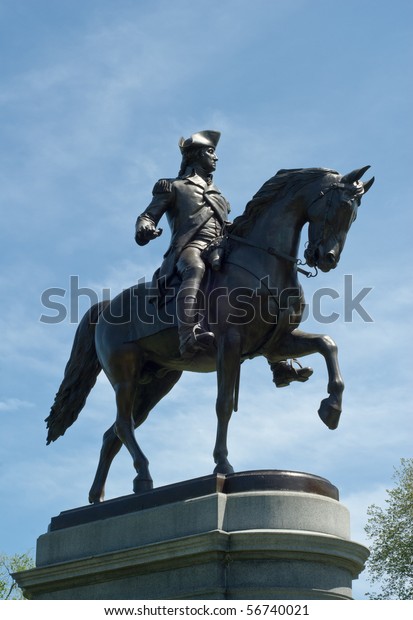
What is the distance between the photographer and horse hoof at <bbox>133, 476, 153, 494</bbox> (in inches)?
492

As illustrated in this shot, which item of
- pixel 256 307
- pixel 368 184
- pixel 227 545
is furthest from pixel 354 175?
pixel 227 545

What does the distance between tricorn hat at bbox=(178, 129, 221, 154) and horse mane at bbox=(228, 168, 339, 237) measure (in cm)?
149

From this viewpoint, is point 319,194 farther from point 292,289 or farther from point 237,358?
point 237,358

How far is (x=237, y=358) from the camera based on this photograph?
1180 centimetres

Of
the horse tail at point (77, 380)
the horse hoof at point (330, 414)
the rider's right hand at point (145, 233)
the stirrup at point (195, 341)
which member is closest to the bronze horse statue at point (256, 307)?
the horse hoof at point (330, 414)

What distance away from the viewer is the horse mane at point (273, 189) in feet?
40.0

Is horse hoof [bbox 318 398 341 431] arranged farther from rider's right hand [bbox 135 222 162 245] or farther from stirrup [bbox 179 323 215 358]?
rider's right hand [bbox 135 222 162 245]

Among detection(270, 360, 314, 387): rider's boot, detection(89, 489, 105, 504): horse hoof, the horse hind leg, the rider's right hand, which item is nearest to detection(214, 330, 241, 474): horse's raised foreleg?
detection(270, 360, 314, 387): rider's boot

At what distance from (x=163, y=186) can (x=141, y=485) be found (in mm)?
3602

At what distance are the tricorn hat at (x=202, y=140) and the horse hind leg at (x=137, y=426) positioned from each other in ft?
9.35

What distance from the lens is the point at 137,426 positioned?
13844 millimetres

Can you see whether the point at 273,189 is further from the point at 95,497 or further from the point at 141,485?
the point at 95,497

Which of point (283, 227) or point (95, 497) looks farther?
point (95, 497)

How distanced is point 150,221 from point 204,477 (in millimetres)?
3504
